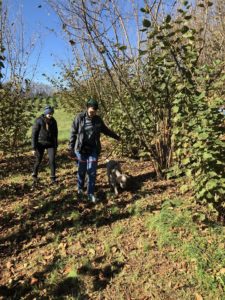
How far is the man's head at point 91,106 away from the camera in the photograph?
598 cm

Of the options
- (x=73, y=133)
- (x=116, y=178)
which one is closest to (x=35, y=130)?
(x=73, y=133)

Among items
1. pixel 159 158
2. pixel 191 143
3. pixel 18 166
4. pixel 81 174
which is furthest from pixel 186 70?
pixel 18 166

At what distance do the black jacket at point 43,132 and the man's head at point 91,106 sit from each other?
183cm

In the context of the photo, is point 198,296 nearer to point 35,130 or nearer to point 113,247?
point 113,247

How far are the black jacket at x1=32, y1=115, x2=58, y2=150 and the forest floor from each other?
4.16 feet

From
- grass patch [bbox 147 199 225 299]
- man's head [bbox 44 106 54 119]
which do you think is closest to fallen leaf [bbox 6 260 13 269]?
grass patch [bbox 147 199 225 299]

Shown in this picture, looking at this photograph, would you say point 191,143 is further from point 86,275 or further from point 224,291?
point 86,275

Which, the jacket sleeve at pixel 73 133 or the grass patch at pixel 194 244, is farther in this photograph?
the jacket sleeve at pixel 73 133

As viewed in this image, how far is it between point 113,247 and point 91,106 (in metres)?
2.40

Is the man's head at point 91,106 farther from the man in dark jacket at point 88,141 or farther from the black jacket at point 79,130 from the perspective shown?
the black jacket at point 79,130

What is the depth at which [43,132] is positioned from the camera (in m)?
7.70

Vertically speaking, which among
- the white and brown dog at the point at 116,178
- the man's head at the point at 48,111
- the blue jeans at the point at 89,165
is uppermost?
the man's head at the point at 48,111

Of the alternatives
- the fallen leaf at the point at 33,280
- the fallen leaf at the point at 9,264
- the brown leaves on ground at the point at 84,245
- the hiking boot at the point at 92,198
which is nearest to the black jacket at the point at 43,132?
the brown leaves on ground at the point at 84,245

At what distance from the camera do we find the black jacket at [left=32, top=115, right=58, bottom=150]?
764 centimetres
